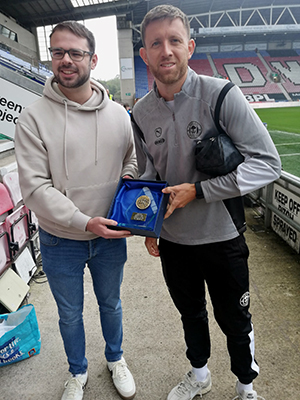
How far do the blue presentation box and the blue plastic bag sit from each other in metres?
1.14

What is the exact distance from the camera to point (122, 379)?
1.88 m

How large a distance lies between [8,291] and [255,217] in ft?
11.1

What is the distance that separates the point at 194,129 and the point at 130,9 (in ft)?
89.0

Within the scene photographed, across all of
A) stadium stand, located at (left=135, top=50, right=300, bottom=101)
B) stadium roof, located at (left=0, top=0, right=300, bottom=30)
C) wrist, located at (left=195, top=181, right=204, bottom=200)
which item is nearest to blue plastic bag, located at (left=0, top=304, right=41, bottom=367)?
wrist, located at (left=195, top=181, right=204, bottom=200)

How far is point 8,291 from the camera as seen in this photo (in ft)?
8.20

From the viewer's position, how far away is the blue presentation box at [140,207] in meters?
1.40

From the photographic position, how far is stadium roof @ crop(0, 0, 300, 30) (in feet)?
78.4

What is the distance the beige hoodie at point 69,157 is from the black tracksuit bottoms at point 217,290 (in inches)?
18.1

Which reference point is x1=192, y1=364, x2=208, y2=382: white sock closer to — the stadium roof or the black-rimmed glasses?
the black-rimmed glasses

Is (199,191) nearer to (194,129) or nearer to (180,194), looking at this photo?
(180,194)

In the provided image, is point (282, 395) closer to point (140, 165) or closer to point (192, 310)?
point (192, 310)

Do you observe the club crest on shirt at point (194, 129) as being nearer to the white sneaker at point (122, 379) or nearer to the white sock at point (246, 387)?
the white sock at point (246, 387)

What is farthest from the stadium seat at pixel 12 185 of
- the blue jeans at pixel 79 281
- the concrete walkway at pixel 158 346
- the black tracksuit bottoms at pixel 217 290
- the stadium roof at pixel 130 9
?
the stadium roof at pixel 130 9

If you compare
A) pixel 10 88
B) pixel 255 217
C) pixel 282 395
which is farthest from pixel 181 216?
pixel 255 217
